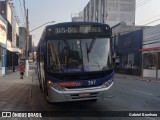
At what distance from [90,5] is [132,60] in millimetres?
76315

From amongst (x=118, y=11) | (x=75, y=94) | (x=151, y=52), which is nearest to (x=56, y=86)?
(x=75, y=94)

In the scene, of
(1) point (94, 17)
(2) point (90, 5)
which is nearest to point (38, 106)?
(1) point (94, 17)

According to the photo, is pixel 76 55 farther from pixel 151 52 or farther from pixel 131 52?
pixel 131 52

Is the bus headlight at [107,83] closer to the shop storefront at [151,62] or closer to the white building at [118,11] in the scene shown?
the shop storefront at [151,62]

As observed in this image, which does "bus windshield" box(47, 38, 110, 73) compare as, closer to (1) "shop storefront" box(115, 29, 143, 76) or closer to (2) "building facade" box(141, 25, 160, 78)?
(2) "building facade" box(141, 25, 160, 78)

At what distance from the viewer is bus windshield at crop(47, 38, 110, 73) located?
1130cm

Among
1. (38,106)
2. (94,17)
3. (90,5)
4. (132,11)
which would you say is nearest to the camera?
(38,106)

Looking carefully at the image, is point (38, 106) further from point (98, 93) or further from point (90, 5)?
point (90, 5)

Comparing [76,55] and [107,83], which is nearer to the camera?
[76,55]

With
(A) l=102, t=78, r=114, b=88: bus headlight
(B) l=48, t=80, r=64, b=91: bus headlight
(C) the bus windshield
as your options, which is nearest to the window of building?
(A) l=102, t=78, r=114, b=88: bus headlight

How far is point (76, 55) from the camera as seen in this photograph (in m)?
→ 11.4

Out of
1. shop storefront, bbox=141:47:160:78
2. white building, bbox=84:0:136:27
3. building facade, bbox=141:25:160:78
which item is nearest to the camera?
shop storefront, bbox=141:47:160:78

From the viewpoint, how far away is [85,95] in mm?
11102

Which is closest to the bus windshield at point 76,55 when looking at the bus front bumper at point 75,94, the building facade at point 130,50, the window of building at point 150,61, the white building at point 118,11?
the bus front bumper at point 75,94
